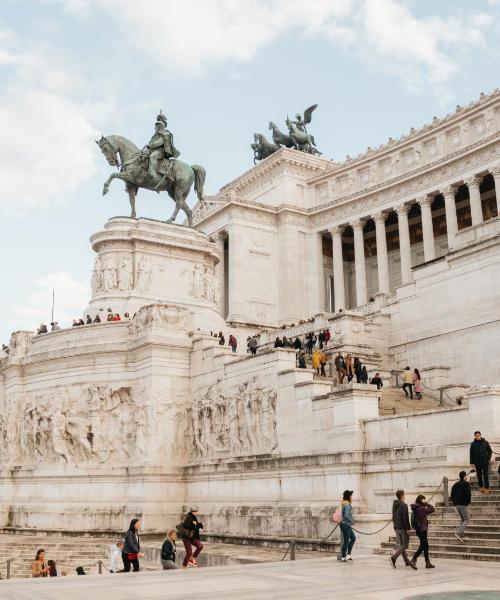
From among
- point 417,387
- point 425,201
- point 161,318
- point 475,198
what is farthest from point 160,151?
point 425,201

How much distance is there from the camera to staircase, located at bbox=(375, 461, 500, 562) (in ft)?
55.0

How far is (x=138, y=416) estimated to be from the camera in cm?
3086

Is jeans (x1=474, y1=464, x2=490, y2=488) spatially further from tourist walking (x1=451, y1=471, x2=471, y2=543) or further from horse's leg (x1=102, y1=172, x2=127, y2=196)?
horse's leg (x1=102, y1=172, x2=127, y2=196)

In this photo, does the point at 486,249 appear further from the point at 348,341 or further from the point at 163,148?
the point at 163,148

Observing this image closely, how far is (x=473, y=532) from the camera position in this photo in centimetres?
1748

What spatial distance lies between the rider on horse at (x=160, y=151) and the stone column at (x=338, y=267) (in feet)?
106

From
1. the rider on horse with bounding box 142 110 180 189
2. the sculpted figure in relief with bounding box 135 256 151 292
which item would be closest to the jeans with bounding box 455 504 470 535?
the sculpted figure in relief with bounding box 135 256 151 292

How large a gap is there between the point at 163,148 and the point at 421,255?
3666 cm

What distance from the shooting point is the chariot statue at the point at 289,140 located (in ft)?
263

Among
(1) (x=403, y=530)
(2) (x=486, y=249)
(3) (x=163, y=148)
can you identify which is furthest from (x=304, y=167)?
(1) (x=403, y=530)

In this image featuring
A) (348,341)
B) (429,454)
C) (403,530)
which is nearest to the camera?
(403,530)

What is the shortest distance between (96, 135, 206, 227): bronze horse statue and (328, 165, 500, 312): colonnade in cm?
2396

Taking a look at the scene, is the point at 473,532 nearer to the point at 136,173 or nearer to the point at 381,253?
the point at 136,173

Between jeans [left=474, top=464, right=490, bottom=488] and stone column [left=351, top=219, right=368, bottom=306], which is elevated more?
stone column [left=351, top=219, right=368, bottom=306]
